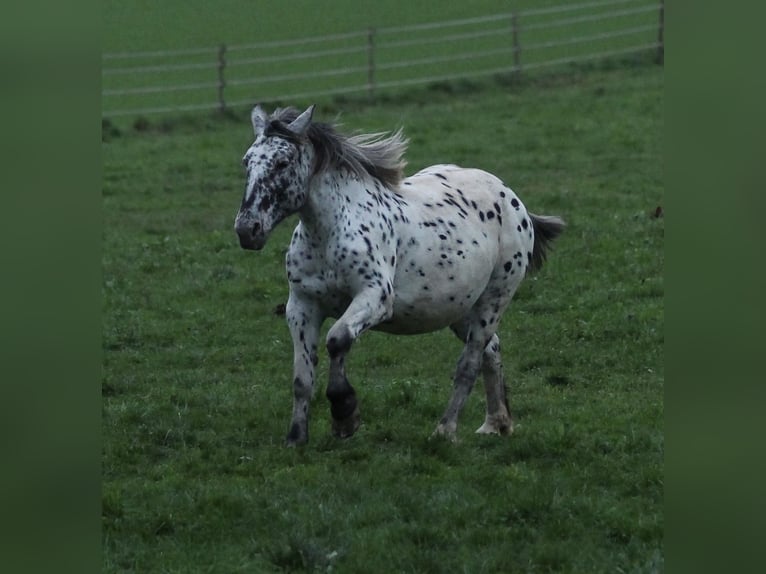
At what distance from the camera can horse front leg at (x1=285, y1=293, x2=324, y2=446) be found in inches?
285

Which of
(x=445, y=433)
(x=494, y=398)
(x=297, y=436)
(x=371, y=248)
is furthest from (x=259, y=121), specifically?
(x=494, y=398)

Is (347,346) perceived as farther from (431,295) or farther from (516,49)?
(516,49)

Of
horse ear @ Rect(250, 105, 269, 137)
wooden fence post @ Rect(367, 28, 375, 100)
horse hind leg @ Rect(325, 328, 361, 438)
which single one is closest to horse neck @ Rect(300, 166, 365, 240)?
horse ear @ Rect(250, 105, 269, 137)

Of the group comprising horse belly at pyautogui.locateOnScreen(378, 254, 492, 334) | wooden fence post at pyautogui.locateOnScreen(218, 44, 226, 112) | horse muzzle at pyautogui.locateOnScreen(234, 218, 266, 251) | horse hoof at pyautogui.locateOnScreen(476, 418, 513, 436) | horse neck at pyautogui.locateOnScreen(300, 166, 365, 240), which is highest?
wooden fence post at pyautogui.locateOnScreen(218, 44, 226, 112)

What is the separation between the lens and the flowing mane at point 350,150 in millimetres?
7051

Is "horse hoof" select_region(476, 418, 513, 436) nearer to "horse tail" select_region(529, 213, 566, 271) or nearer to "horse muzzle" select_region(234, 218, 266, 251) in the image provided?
"horse tail" select_region(529, 213, 566, 271)

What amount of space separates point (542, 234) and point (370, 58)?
1601 cm

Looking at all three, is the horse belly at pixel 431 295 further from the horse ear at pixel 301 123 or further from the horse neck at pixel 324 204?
the horse ear at pixel 301 123

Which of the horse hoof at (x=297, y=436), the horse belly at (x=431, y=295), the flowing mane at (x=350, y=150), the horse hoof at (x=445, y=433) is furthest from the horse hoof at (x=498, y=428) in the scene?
the flowing mane at (x=350, y=150)

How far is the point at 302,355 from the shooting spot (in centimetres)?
729

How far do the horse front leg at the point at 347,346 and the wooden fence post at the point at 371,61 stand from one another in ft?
54.6
